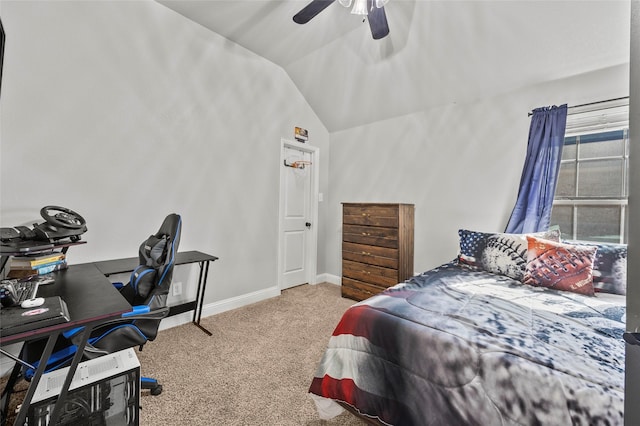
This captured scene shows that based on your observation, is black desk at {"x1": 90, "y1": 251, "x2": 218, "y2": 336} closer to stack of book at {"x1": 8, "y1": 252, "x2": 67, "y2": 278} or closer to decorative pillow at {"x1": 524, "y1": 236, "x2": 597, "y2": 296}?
stack of book at {"x1": 8, "y1": 252, "x2": 67, "y2": 278}

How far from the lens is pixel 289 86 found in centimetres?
362

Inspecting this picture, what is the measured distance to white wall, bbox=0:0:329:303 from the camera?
1.93m

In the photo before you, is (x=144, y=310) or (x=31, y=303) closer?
(x=31, y=303)

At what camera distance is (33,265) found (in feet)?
5.30

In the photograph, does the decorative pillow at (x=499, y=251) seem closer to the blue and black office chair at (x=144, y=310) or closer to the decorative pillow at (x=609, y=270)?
the decorative pillow at (x=609, y=270)

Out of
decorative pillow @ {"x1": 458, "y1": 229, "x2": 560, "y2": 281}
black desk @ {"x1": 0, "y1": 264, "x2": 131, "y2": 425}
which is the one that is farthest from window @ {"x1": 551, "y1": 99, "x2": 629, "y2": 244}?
black desk @ {"x1": 0, "y1": 264, "x2": 131, "y2": 425}

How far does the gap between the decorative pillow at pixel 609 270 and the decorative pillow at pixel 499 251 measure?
30 centimetres

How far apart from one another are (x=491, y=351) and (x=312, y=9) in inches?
90.1

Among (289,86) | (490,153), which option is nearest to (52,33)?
(289,86)

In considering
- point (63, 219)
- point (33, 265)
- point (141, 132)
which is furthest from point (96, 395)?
point (141, 132)

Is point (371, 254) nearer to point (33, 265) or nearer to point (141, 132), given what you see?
point (141, 132)

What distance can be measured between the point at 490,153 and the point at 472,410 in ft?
8.32

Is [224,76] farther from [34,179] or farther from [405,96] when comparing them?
[405,96]

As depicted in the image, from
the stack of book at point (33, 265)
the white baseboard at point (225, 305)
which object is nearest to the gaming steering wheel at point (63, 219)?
the stack of book at point (33, 265)
